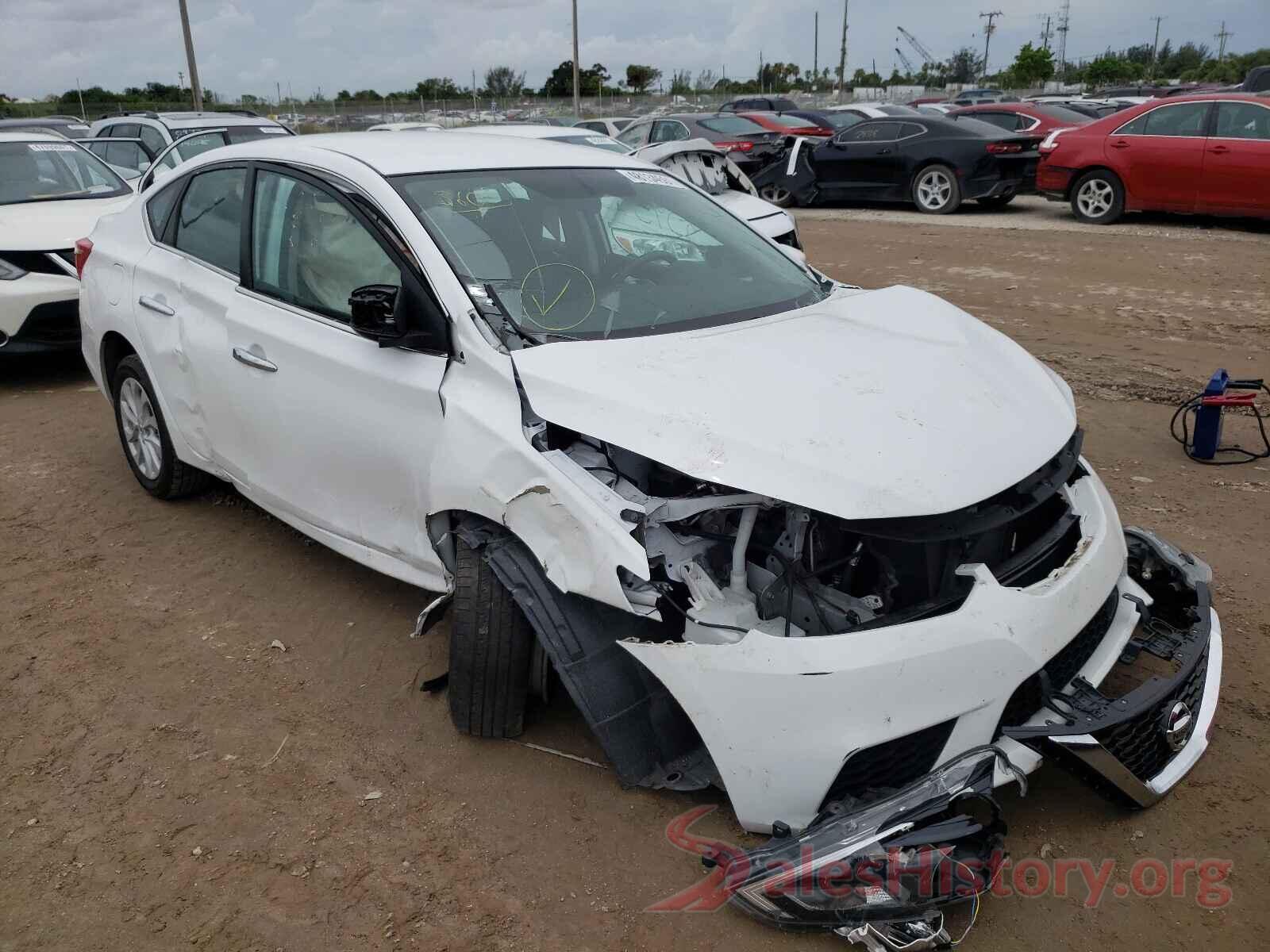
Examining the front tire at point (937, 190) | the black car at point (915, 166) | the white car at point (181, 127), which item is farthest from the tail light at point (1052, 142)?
the white car at point (181, 127)

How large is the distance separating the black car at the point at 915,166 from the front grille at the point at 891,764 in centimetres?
1290

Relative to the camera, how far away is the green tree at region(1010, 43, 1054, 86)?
6581 cm

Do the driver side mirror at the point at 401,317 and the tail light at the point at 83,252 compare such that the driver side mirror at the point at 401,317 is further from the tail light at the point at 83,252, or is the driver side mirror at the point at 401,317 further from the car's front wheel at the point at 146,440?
the tail light at the point at 83,252

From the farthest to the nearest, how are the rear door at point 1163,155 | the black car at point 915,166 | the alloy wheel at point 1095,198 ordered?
1. the black car at point 915,166
2. the alloy wheel at point 1095,198
3. the rear door at point 1163,155

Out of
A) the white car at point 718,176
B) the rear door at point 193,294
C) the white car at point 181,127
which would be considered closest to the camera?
the rear door at point 193,294

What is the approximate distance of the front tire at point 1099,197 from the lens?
1273 centimetres

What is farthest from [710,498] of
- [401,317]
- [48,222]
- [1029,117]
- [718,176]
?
[1029,117]

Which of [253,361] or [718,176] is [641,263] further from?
[718,176]

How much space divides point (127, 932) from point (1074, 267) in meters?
10.0

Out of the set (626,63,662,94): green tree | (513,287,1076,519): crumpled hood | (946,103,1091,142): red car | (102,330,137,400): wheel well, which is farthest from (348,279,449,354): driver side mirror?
(626,63,662,94): green tree

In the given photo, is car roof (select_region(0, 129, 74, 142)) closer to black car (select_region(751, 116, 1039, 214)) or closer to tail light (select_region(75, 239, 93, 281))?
tail light (select_region(75, 239, 93, 281))

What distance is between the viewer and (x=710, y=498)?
273 centimetres

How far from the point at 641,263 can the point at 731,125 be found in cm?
1459

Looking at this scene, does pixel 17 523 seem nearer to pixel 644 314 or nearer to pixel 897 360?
pixel 644 314
